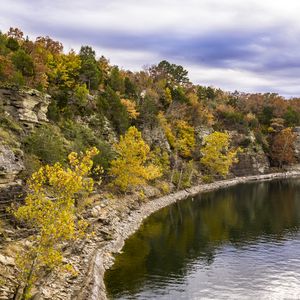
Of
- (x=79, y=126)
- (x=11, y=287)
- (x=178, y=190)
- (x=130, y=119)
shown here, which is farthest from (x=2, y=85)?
(x=178, y=190)

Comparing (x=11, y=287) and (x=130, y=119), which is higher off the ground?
(x=130, y=119)

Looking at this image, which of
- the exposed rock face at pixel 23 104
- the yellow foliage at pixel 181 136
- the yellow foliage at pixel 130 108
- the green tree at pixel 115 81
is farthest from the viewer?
the yellow foliage at pixel 181 136

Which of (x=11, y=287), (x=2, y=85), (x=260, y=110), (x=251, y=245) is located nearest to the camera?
(x=11, y=287)

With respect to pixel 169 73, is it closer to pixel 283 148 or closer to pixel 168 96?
pixel 168 96

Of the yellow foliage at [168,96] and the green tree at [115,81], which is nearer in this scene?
the green tree at [115,81]

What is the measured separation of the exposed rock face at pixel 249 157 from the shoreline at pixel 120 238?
13.1 m

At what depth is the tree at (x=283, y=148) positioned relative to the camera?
413ft

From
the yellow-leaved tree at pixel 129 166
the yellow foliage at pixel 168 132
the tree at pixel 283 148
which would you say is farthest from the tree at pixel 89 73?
the tree at pixel 283 148

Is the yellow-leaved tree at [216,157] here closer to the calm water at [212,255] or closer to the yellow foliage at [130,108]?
the yellow foliage at [130,108]

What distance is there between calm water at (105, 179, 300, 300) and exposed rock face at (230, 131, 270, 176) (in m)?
42.0

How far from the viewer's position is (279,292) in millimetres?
32500

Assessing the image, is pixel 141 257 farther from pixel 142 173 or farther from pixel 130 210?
pixel 142 173

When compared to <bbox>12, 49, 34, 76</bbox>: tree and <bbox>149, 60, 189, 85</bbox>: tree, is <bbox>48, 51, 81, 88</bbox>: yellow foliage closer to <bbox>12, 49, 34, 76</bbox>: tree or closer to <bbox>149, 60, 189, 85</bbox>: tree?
<bbox>12, 49, 34, 76</bbox>: tree

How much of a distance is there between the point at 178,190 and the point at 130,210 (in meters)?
23.6
